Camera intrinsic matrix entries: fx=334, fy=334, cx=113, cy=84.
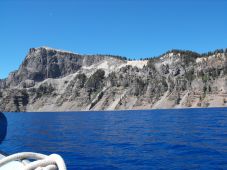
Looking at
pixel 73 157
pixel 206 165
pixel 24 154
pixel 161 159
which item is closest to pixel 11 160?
pixel 24 154

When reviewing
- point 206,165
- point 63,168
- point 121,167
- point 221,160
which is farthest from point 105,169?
point 63,168

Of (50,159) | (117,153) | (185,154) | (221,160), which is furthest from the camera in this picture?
(117,153)

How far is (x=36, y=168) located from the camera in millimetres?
6820

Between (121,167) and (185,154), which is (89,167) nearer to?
(121,167)

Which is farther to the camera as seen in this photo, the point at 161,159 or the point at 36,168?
the point at 161,159

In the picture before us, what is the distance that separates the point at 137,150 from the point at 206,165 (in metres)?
11.6

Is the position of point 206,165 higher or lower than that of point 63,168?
lower

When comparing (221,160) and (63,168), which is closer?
(63,168)

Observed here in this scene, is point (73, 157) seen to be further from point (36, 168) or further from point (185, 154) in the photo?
point (36, 168)

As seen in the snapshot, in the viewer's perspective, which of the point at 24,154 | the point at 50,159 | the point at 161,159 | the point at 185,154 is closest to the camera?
the point at 50,159

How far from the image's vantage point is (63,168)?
245 inches

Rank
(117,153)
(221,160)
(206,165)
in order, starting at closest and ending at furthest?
1. (206,165)
2. (221,160)
3. (117,153)

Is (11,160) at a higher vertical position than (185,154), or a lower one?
higher

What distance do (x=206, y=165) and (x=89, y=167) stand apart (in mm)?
9332
